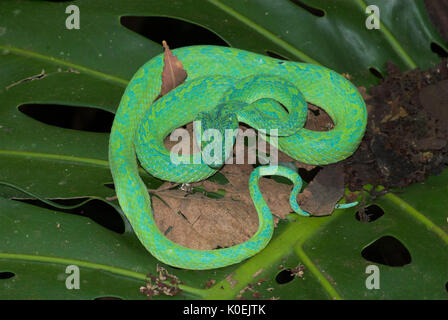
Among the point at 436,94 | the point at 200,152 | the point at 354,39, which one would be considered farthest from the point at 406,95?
the point at 200,152

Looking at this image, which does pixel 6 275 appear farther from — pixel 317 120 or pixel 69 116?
pixel 317 120

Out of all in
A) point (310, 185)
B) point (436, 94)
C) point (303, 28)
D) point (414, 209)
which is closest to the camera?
point (414, 209)

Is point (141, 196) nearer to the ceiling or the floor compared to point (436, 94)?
nearer to the floor

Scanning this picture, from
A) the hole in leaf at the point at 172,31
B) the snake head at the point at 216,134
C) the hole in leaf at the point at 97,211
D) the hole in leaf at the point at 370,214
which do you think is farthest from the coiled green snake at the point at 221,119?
the hole in leaf at the point at 370,214

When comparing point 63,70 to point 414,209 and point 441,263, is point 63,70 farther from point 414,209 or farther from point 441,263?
point 441,263

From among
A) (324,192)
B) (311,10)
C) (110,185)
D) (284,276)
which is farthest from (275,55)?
(284,276)

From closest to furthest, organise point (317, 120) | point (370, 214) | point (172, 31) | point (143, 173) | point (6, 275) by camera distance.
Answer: point (6, 275)
point (370, 214)
point (143, 173)
point (317, 120)
point (172, 31)

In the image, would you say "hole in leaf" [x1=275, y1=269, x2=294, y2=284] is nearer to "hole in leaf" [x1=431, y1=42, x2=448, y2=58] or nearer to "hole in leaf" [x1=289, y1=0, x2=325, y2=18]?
"hole in leaf" [x1=289, y1=0, x2=325, y2=18]
